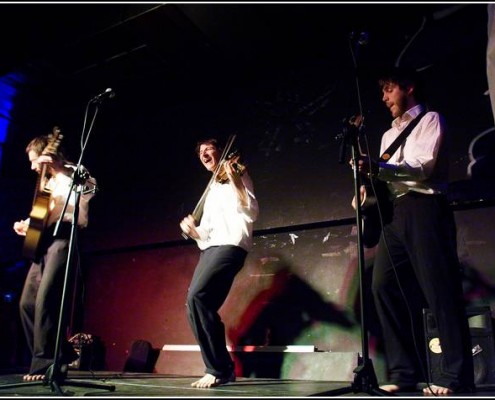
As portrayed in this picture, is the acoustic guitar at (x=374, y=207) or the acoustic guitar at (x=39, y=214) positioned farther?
the acoustic guitar at (x=39, y=214)

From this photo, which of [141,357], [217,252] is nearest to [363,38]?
[217,252]

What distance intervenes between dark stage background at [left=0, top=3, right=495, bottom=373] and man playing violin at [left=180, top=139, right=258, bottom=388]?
1.00 meters

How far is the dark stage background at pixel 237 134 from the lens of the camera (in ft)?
13.3

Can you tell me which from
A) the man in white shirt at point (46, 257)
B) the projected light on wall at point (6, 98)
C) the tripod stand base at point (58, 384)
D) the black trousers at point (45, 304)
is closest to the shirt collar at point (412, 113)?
the man in white shirt at point (46, 257)

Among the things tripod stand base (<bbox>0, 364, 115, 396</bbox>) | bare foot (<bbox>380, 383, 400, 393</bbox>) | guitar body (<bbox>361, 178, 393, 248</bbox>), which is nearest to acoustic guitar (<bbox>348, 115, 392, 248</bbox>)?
guitar body (<bbox>361, 178, 393, 248</bbox>)

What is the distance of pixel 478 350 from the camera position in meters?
3.01

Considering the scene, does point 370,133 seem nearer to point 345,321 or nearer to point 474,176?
point 474,176

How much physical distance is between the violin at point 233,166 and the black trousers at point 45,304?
1.36 metres

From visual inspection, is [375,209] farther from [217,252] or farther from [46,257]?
[46,257]

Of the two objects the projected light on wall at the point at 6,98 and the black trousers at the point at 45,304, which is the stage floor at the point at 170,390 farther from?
the projected light on wall at the point at 6,98

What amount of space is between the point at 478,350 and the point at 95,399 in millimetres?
2306

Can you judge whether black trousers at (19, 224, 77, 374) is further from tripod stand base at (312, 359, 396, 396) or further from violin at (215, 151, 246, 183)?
tripod stand base at (312, 359, 396, 396)

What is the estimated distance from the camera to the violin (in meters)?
3.69

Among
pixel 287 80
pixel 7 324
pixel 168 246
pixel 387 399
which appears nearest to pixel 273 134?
pixel 287 80
